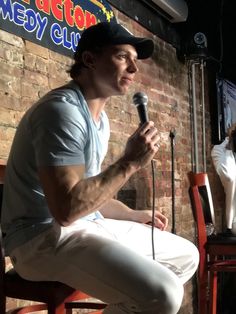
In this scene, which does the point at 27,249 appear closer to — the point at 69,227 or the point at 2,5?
the point at 69,227

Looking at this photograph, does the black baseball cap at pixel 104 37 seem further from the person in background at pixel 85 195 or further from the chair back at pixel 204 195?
the chair back at pixel 204 195

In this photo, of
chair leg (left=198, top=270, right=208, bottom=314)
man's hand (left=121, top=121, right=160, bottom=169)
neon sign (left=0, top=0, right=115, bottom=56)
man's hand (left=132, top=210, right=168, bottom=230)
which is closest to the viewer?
man's hand (left=121, top=121, right=160, bottom=169)

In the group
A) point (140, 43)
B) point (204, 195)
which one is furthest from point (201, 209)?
point (140, 43)

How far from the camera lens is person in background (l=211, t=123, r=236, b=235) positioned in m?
3.29

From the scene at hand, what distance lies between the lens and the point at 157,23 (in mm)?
3572

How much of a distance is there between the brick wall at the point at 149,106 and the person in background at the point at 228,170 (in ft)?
1.31

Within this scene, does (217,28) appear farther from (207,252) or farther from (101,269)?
(101,269)

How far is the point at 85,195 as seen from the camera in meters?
1.21

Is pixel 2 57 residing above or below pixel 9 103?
above

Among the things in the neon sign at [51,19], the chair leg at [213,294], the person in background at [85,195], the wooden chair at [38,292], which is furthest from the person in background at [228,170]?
the wooden chair at [38,292]

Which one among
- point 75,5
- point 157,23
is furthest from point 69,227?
point 157,23

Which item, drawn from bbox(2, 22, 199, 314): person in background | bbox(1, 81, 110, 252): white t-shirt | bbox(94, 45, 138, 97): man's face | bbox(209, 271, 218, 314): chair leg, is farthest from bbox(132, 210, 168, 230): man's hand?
bbox(209, 271, 218, 314): chair leg

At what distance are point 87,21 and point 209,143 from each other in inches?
86.2

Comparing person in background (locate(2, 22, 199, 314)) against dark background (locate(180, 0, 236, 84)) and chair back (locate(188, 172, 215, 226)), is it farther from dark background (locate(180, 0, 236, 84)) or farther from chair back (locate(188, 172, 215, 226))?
dark background (locate(180, 0, 236, 84))
